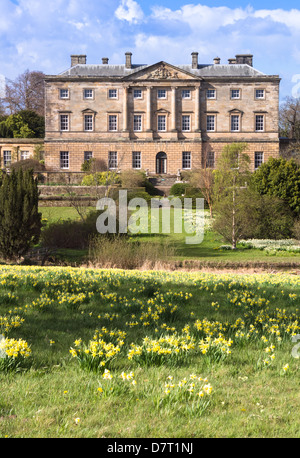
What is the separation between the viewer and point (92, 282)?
27.0ft

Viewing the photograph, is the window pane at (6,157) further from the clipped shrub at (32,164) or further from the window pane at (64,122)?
the window pane at (64,122)

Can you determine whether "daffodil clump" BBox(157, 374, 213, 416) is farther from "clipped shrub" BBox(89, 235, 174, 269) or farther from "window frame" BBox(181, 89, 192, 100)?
"window frame" BBox(181, 89, 192, 100)

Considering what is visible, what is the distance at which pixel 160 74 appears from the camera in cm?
5166

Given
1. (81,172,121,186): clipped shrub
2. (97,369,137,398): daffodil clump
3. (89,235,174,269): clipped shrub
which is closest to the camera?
(97,369,137,398): daffodil clump

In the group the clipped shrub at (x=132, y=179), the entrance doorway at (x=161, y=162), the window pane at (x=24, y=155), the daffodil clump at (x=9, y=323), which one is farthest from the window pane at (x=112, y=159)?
the daffodil clump at (x=9, y=323)

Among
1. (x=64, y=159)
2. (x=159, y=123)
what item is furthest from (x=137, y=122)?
(x=64, y=159)

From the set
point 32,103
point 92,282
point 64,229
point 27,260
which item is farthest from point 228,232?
point 32,103

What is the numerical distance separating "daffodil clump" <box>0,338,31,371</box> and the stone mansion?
4816cm

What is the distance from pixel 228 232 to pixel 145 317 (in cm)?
1800

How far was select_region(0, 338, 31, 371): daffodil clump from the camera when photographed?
14.0 feet

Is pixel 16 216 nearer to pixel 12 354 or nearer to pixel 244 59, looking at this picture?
pixel 12 354

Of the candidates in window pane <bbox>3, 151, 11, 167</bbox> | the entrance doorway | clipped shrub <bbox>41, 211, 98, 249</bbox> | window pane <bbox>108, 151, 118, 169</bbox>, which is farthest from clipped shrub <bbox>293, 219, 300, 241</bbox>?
window pane <bbox>3, 151, 11, 167</bbox>

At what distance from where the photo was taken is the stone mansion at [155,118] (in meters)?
52.2
